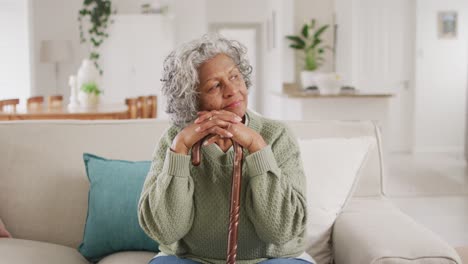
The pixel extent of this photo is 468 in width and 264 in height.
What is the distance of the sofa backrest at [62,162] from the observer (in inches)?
96.4

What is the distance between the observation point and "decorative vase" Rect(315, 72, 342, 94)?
6.95 m

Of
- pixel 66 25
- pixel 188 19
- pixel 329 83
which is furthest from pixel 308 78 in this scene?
pixel 66 25

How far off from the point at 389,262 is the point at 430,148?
26.7 feet

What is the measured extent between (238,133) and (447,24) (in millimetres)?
8356

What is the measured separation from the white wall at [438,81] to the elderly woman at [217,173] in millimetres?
7938

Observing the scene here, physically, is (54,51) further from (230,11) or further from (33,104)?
(230,11)

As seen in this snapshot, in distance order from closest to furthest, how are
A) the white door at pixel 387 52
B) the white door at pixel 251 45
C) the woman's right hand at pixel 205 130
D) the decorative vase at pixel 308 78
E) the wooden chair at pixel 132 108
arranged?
the woman's right hand at pixel 205 130, the wooden chair at pixel 132 108, the decorative vase at pixel 308 78, the white door at pixel 387 52, the white door at pixel 251 45

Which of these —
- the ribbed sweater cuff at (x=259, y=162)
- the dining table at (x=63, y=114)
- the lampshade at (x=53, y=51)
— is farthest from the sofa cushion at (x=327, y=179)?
the lampshade at (x=53, y=51)

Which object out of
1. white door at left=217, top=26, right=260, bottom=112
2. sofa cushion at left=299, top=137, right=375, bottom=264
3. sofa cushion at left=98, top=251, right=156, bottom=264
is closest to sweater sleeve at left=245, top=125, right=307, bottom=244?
sofa cushion at left=299, top=137, right=375, bottom=264

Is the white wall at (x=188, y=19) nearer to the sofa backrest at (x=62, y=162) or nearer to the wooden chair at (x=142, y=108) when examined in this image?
the wooden chair at (x=142, y=108)

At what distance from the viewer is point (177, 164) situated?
5.70 feet

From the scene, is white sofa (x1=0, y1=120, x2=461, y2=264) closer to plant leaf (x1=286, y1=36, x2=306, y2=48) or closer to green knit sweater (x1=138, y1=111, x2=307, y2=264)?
green knit sweater (x1=138, y1=111, x2=307, y2=264)

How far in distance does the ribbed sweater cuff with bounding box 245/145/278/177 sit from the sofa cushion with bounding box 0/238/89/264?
84 cm

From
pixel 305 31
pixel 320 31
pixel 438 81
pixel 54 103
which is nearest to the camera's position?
pixel 54 103
